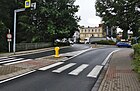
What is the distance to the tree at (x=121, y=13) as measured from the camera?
59.2 feet

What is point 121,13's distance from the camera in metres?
18.8

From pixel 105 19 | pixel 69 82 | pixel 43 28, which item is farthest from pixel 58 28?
pixel 69 82

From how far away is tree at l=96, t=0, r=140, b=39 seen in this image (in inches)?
710

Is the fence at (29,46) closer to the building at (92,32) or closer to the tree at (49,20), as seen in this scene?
the tree at (49,20)

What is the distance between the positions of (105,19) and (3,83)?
12.6 metres

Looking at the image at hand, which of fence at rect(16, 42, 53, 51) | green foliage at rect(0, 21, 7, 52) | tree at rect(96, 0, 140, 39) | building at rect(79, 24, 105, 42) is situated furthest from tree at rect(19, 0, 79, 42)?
building at rect(79, 24, 105, 42)

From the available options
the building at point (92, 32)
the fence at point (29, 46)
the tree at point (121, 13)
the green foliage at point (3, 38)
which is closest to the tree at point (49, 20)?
the fence at point (29, 46)

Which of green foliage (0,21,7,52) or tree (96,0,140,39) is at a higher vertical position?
tree (96,0,140,39)

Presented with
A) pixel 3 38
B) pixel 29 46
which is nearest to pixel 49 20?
pixel 29 46

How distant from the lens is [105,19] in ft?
65.4

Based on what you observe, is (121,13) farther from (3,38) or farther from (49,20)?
(49,20)

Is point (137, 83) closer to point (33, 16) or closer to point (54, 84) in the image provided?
point (54, 84)

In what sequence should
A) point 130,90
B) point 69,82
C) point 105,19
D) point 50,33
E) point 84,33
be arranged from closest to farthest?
point 130,90 → point 69,82 → point 105,19 → point 50,33 → point 84,33

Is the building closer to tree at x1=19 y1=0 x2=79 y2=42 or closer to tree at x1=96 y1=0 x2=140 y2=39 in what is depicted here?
tree at x1=19 y1=0 x2=79 y2=42
